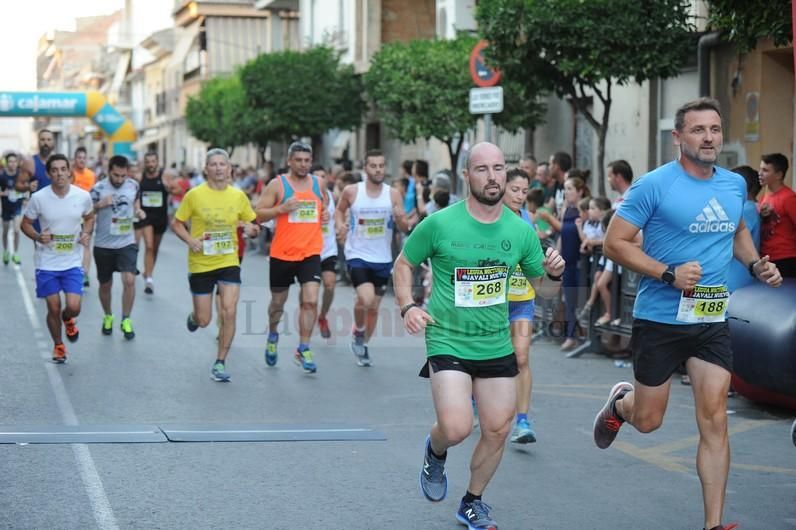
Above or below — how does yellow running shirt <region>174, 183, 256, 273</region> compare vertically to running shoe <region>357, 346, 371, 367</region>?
above

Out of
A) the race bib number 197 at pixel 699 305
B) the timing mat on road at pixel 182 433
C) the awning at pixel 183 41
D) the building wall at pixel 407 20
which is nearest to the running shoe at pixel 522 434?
the timing mat on road at pixel 182 433

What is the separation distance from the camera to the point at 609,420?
23.2 feet

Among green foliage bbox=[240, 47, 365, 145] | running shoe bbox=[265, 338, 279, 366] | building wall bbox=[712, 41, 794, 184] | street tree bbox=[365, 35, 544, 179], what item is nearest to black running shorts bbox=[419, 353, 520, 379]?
running shoe bbox=[265, 338, 279, 366]

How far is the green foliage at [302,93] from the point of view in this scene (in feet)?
117

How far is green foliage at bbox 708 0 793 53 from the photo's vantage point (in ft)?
42.0

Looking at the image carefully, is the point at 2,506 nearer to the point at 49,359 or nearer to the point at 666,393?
the point at 666,393

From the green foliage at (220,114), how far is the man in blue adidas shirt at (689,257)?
31.4 m

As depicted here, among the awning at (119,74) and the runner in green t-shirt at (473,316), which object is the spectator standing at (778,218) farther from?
the awning at (119,74)

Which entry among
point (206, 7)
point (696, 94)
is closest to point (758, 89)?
point (696, 94)

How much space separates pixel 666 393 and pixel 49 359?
7.26 meters

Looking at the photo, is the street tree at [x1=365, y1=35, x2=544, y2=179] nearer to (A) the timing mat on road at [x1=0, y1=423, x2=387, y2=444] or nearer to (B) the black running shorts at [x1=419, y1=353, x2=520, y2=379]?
(A) the timing mat on road at [x1=0, y1=423, x2=387, y2=444]

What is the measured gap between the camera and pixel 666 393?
6.45 m

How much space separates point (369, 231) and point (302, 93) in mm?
23807

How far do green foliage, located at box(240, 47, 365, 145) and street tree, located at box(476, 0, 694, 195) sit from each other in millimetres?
17894
